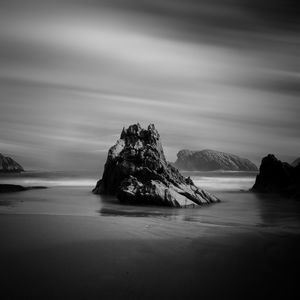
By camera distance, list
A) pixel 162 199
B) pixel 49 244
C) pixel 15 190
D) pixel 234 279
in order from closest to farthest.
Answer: pixel 234 279 < pixel 49 244 < pixel 162 199 < pixel 15 190

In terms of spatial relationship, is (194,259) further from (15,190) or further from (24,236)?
(15,190)

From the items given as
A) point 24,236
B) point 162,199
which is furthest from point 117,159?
point 24,236

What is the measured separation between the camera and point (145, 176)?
24328mm

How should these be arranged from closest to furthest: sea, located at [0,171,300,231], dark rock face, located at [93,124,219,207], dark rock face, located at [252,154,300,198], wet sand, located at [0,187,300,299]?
wet sand, located at [0,187,300,299]
sea, located at [0,171,300,231]
dark rock face, located at [93,124,219,207]
dark rock face, located at [252,154,300,198]

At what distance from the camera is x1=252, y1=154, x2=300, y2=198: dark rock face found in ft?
123

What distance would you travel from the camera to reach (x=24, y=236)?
8500mm

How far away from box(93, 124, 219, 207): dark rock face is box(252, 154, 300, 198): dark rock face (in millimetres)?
16105

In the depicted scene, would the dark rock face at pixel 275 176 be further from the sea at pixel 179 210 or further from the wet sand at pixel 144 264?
the wet sand at pixel 144 264

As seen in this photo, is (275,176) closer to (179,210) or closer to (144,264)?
(179,210)

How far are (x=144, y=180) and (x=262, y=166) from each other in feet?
78.4

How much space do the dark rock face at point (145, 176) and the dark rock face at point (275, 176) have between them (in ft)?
52.8

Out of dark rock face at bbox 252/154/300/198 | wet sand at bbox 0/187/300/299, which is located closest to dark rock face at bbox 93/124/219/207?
A: wet sand at bbox 0/187/300/299

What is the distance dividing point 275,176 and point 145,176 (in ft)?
74.2

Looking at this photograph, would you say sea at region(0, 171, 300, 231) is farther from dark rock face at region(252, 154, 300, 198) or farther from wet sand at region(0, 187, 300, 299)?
dark rock face at region(252, 154, 300, 198)
